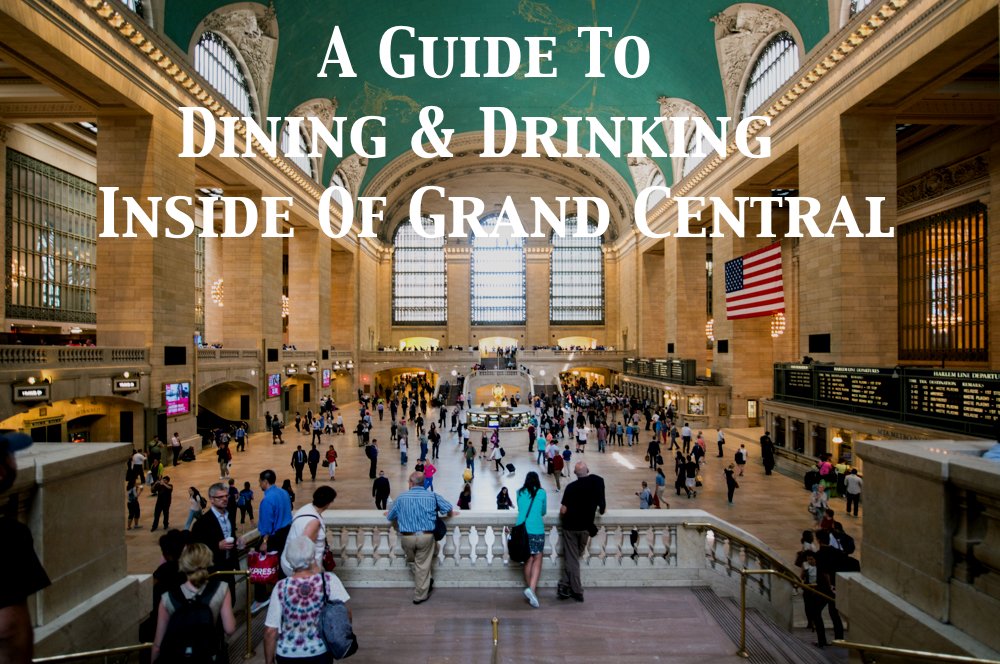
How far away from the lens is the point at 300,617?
2.57 meters

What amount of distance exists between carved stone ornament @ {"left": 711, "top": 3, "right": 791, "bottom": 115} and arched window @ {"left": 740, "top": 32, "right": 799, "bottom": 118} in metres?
0.34

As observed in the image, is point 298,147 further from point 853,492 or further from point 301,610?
point 301,610

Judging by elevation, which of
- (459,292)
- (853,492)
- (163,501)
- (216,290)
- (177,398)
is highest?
(459,292)

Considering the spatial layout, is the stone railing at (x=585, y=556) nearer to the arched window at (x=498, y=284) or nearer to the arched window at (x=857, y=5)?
the arched window at (x=857, y=5)

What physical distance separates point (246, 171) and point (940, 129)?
80.6 ft

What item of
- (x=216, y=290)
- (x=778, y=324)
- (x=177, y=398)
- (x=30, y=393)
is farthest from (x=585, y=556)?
(x=216, y=290)

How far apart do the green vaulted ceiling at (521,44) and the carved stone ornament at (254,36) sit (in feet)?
1.29

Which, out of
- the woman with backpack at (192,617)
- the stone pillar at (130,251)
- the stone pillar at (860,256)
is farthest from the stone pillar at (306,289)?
the woman with backpack at (192,617)

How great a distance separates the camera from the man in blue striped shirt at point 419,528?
14.4ft

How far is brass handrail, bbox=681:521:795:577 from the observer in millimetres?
4281

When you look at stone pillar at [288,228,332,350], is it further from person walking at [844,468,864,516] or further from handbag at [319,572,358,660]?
handbag at [319,572,358,660]

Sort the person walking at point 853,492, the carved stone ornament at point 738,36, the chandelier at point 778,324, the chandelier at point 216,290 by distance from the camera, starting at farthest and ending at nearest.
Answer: the chandelier at point 216,290, the chandelier at point 778,324, the carved stone ornament at point 738,36, the person walking at point 853,492

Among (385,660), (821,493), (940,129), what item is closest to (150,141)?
(385,660)

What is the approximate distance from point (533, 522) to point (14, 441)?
3.44 m
